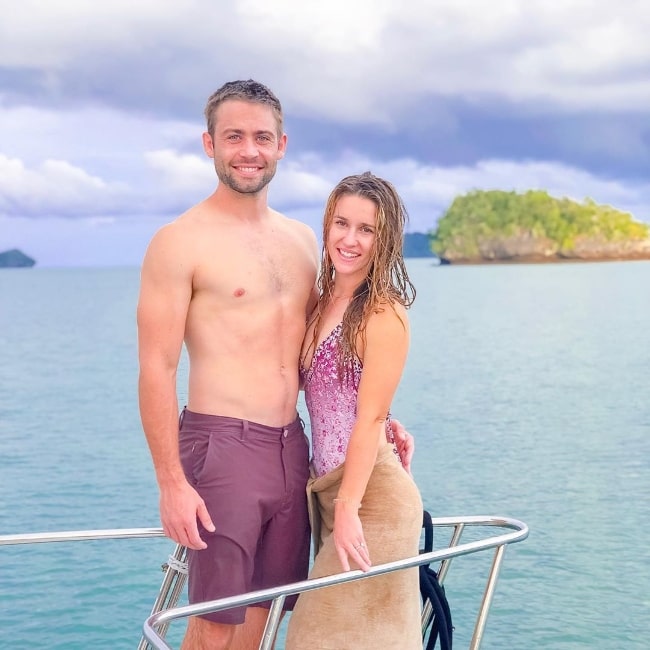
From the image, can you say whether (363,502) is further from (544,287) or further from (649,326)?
(544,287)

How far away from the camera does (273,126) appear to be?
2.94 meters

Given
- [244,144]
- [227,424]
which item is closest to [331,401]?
[227,424]

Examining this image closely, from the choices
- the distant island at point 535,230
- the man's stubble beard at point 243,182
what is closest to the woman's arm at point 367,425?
the man's stubble beard at point 243,182

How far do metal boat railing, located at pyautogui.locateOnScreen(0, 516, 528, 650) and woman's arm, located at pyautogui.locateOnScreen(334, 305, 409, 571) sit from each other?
138 mm

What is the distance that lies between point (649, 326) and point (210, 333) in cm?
2997

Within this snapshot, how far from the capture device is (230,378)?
2.93 meters

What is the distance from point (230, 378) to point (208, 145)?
0.69 metres

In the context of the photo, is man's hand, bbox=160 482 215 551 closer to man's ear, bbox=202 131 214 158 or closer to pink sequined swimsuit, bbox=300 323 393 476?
pink sequined swimsuit, bbox=300 323 393 476

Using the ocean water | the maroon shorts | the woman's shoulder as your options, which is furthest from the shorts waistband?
the ocean water

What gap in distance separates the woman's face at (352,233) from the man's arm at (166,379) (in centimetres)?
42

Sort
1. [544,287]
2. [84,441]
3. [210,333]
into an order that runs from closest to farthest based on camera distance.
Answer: [210,333] → [84,441] → [544,287]

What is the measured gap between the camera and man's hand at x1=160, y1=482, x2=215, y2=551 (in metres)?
2.78

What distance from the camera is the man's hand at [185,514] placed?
9.11 ft

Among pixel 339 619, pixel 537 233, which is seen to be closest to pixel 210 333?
pixel 339 619
